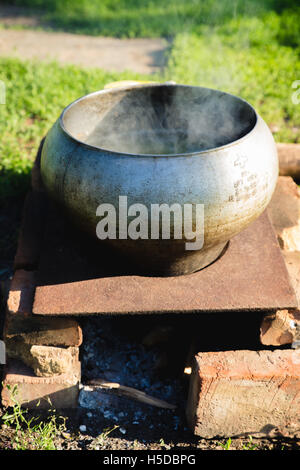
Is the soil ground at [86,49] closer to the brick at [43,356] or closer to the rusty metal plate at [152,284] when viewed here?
the rusty metal plate at [152,284]

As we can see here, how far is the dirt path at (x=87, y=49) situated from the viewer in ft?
19.2

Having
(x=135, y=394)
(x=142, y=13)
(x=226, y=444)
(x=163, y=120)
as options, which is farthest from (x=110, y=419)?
(x=142, y=13)

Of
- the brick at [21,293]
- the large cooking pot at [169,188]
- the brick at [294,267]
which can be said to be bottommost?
the brick at [21,293]

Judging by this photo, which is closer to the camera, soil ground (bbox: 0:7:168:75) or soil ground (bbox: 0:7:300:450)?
soil ground (bbox: 0:7:300:450)

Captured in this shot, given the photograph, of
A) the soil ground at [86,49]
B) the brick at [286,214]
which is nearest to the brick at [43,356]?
the brick at [286,214]

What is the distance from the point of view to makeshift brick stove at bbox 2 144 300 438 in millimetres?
1905

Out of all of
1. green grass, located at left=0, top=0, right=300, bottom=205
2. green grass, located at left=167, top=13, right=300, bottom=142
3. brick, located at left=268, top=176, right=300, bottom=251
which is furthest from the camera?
green grass, located at left=167, top=13, right=300, bottom=142

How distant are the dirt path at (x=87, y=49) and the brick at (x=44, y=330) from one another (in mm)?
4250

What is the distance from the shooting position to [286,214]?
8.57ft

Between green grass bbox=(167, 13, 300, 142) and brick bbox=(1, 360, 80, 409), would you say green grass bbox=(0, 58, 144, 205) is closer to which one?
green grass bbox=(167, 13, 300, 142)

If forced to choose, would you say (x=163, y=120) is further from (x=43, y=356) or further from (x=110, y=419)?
(x=110, y=419)

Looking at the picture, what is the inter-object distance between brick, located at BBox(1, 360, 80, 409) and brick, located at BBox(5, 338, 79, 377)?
30 mm

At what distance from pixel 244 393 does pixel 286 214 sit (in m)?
1.11

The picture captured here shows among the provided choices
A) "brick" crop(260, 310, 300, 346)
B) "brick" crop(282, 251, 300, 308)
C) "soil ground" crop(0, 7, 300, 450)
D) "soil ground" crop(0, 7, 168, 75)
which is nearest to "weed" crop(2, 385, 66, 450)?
"soil ground" crop(0, 7, 300, 450)
